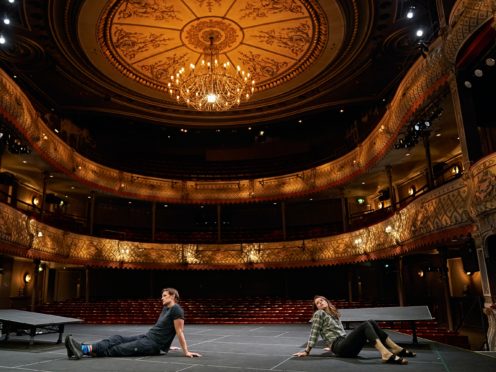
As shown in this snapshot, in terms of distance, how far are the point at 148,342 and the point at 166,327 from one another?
291 millimetres

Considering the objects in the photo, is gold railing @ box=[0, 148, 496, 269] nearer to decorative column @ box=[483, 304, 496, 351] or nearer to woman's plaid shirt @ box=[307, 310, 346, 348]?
decorative column @ box=[483, 304, 496, 351]

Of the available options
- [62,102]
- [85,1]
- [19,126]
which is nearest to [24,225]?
[19,126]

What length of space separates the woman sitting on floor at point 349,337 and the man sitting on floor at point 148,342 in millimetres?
1656

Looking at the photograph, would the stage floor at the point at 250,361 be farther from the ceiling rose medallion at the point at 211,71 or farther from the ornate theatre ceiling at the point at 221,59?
the ornate theatre ceiling at the point at 221,59

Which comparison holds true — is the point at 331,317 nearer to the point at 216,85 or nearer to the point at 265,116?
the point at 216,85

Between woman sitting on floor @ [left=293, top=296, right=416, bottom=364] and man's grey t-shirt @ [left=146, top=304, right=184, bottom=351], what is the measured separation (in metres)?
1.70

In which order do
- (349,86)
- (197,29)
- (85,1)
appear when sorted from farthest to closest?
(349,86) → (197,29) → (85,1)

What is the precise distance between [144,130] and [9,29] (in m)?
10.8

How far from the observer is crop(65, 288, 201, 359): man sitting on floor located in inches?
210

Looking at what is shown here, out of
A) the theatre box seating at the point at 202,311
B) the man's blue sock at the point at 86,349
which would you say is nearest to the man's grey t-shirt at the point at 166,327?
the man's blue sock at the point at 86,349

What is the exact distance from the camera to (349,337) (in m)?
5.02

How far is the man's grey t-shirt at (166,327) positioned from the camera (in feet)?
17.7

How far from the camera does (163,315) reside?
5.45 m

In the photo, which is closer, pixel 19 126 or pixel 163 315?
pixel 163 315
